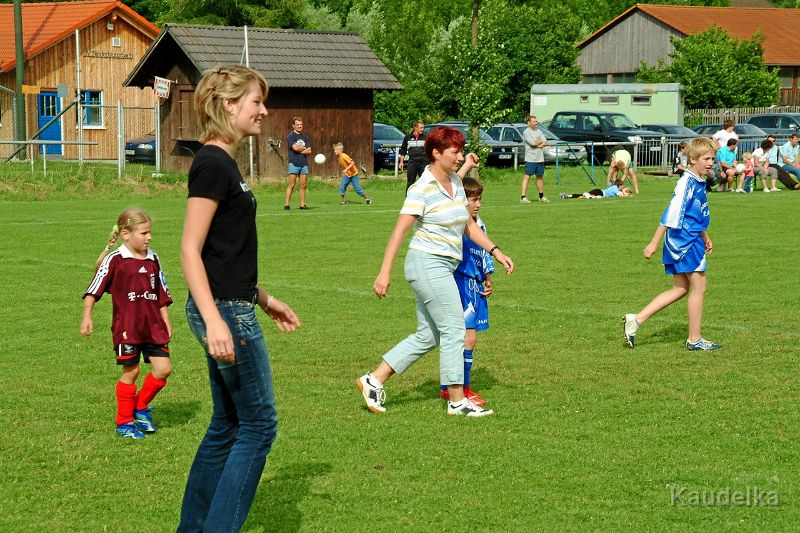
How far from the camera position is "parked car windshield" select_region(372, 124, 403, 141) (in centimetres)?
4072

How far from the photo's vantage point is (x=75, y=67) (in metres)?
49.0

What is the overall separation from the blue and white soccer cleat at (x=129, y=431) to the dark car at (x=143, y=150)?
3431 cm

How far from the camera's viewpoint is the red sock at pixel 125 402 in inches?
274

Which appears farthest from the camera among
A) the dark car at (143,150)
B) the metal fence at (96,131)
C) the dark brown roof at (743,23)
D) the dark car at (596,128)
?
the dark brown roof at (743,23)

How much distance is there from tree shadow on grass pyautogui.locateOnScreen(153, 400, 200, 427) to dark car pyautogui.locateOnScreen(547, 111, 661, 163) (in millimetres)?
32304

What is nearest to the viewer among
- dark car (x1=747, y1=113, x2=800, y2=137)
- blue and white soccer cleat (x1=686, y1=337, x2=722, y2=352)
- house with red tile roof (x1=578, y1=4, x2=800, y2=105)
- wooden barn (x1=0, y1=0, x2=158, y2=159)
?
blue and white soccer cleat (x1=686, y1=337, x2=722, y2=352)

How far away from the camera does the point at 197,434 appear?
6996 mm

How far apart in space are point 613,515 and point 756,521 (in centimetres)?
64

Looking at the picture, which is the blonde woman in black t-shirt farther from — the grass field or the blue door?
the blue door

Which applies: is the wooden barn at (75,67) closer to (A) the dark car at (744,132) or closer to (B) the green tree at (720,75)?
(A) the dark car at (744,132)

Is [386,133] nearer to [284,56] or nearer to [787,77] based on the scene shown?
[284,56]

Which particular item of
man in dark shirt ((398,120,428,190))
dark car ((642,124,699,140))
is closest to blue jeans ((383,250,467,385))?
man in dark shirt ((398,120,428,190))

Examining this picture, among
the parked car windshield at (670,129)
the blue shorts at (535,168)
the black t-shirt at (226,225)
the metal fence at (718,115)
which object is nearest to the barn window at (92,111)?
the parked car windshield at (670,129)

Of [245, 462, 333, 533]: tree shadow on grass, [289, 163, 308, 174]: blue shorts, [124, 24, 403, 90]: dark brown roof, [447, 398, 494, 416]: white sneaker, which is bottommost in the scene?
[245, 462, 333, 533]: tree shadow on grass
